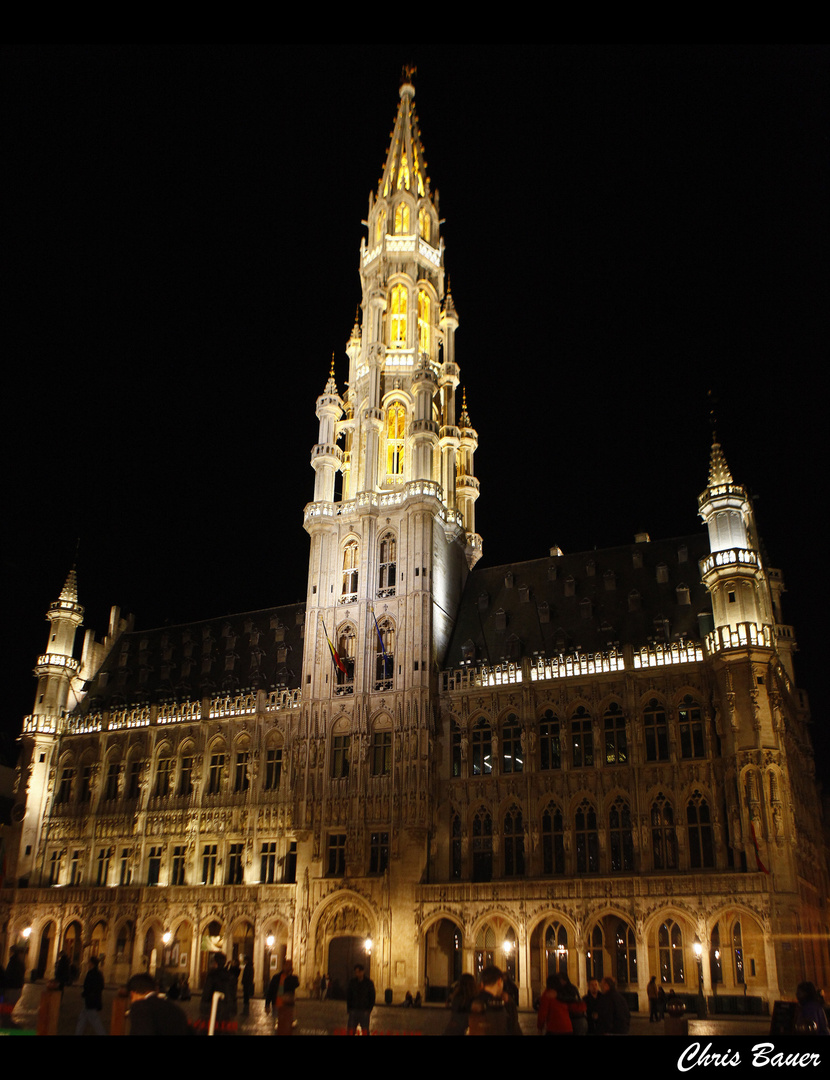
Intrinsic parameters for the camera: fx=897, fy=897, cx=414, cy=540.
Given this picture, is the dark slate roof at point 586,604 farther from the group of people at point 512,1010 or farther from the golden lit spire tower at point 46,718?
the group of people at point 512,1010

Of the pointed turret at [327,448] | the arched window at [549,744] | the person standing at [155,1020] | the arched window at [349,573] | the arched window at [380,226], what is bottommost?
the person standing at [155,1020]

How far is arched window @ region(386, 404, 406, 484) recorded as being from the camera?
194ft

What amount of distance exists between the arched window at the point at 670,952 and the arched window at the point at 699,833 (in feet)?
9.92

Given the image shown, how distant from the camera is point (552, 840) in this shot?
43625 millimetres

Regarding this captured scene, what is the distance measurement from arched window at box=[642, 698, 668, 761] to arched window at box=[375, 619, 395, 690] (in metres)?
13.9

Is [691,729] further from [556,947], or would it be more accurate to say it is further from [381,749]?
[381,749]

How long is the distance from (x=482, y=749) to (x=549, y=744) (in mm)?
3760

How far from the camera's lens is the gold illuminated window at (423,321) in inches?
2498

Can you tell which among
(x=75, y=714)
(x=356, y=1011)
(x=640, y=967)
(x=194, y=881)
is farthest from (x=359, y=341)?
(x=356, y=1011)

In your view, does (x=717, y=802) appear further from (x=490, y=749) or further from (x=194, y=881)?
(x=194, y=881)

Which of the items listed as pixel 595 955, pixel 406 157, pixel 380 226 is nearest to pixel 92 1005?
pixel 595 955

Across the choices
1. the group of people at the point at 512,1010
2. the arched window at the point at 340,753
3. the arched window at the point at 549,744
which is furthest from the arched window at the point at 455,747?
the group of people at the point at 512,1010

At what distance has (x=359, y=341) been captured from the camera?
63656 millimetres

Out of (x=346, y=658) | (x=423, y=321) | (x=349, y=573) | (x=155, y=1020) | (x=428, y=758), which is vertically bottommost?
(x=155, y=1020)
